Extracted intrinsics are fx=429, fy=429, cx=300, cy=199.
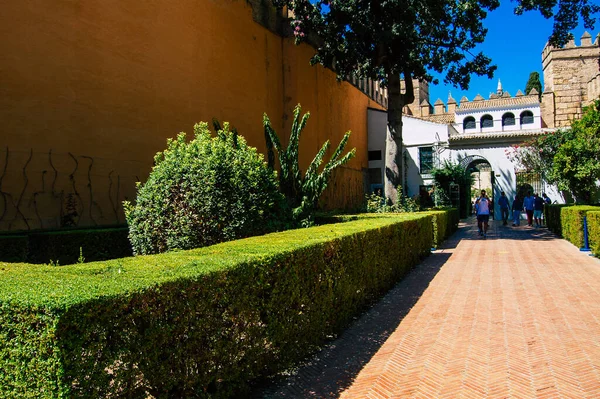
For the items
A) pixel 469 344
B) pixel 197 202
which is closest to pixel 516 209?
pixel 469 344

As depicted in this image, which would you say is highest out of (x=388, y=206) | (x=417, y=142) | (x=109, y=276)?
(x=417, y=142)

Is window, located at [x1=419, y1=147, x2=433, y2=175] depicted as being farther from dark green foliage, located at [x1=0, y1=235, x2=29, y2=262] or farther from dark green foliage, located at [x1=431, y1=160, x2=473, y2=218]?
dark green foliage, located at [x1=0, y1=235, x2=29, y2=262]

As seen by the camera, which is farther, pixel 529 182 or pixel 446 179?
pixel 529 182

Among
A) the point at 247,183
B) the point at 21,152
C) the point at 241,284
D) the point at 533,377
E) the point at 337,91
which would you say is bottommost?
the point at 533,377

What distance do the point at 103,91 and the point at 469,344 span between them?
960 cm

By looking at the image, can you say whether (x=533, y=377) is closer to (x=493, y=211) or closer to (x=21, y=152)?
(x=21, y=152)

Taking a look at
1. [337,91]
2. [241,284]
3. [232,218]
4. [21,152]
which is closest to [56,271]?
[241,284]

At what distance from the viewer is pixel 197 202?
6.78 meters

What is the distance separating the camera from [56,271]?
3371 millimetres

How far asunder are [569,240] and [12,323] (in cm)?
1639

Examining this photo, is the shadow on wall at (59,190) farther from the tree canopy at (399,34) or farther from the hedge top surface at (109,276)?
the tree canopy at (399,34)

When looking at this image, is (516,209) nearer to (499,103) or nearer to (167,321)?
(167,321)

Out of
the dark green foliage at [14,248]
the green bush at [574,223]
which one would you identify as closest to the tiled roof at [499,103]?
the green bush at [574,223]

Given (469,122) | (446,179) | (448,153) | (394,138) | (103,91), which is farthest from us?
(469,122)
